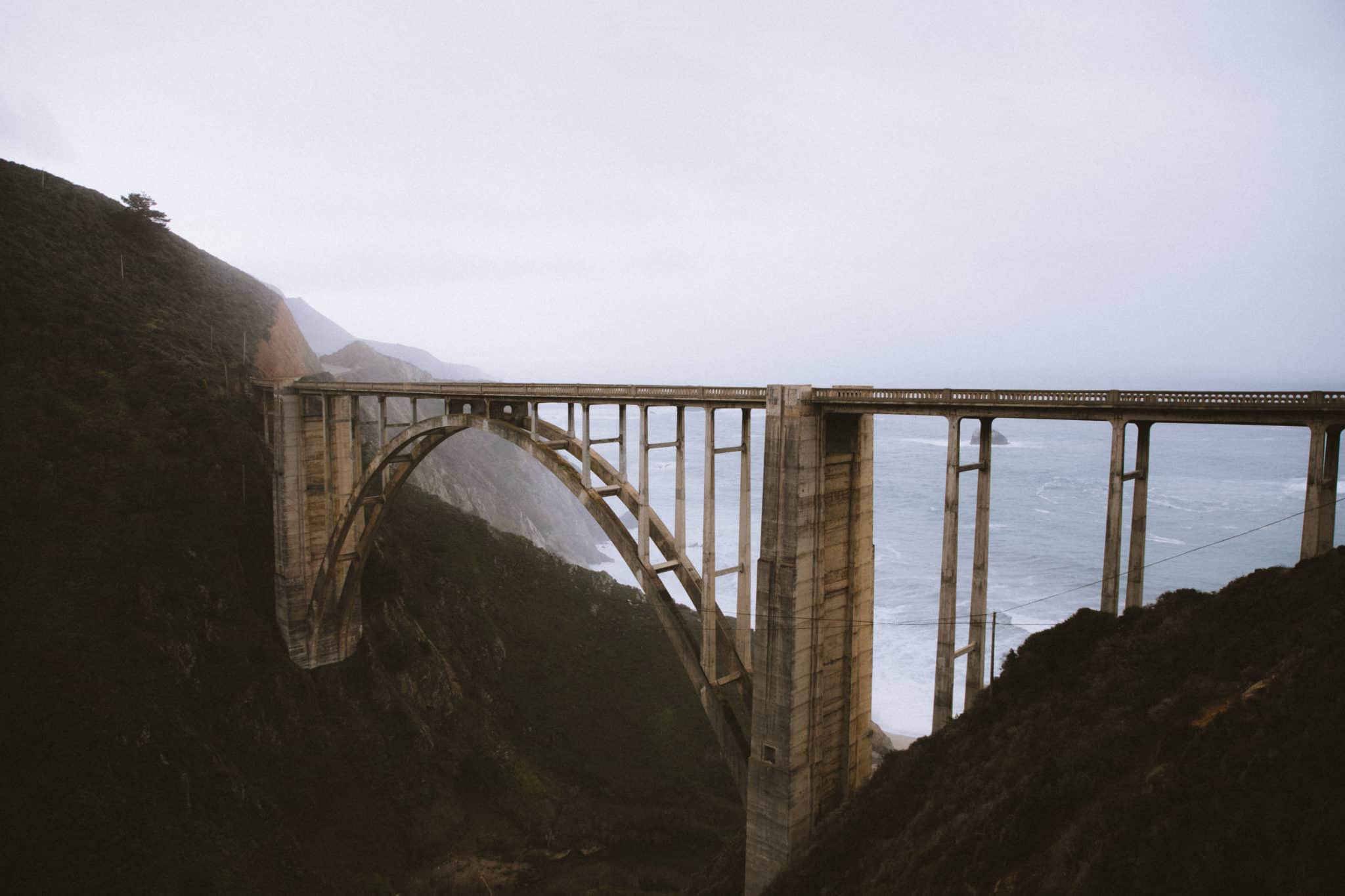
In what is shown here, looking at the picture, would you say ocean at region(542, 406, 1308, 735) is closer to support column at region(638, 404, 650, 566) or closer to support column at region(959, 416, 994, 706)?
support column at region(638, 404, 650, 566)

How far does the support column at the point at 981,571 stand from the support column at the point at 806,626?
2408 mm

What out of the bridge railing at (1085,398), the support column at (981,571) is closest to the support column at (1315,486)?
the bridge railing at (1085,398)

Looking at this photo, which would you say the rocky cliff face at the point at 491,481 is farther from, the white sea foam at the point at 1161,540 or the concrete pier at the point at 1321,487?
the concrete pier at the point at 1321,487

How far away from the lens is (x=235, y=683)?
25.0m

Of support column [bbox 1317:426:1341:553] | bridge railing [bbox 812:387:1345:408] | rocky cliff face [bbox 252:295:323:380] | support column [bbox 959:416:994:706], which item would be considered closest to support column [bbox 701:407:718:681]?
bridge railing [bbox 812:387:1345:408]

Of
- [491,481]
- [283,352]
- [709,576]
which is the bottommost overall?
[491,481]

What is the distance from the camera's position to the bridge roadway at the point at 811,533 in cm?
1147

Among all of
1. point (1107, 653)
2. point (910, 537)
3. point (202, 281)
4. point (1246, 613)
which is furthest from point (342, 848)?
point (910, 537)

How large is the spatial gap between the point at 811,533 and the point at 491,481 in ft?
205

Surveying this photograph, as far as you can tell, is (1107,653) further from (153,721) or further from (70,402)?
(70,402)

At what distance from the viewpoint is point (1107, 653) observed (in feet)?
40.4

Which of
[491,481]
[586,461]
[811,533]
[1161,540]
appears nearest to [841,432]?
[811,533]

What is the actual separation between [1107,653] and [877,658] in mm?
37915

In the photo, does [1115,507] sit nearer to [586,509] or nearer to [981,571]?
[981,571]
